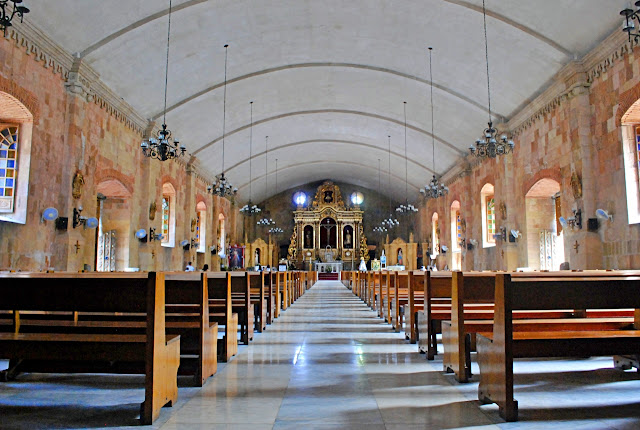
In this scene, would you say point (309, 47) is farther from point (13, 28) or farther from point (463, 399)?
point (463, 399)

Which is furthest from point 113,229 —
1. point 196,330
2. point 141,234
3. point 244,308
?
point 196,330

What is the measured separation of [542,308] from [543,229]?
12.3m

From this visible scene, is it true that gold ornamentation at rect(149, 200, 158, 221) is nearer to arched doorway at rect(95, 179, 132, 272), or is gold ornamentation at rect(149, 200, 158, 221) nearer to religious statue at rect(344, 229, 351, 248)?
arched doorway at rect(95, 179, 132, 272)

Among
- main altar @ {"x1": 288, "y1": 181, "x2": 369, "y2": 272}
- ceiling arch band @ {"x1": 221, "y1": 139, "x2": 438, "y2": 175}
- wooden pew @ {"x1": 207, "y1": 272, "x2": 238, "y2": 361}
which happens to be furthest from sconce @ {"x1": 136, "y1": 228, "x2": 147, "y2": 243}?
main altar @ {"x1": 288, "y1": 181, "x2": 369, "y2": 272}

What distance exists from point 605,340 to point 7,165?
10.2m

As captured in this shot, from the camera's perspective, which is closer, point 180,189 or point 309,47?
point 309,47

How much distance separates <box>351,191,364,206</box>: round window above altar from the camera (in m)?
32.9

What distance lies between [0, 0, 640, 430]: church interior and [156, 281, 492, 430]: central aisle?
2 centimetres

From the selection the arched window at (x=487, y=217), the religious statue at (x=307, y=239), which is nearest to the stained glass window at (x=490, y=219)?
the arched window at (x=487, y=217)

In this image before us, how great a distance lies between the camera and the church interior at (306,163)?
2.70m

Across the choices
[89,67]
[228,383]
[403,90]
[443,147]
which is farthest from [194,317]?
[443,147]

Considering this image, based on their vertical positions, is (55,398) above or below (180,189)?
below

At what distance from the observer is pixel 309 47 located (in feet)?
43.5

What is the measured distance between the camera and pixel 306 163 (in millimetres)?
27234
